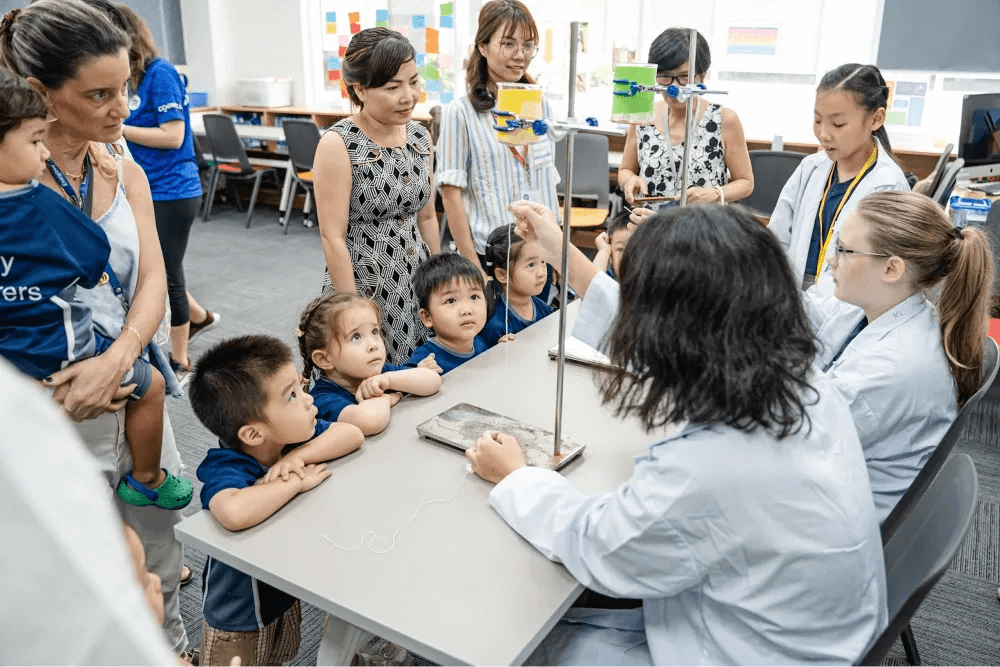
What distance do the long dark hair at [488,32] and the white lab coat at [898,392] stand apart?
1225 millimetres

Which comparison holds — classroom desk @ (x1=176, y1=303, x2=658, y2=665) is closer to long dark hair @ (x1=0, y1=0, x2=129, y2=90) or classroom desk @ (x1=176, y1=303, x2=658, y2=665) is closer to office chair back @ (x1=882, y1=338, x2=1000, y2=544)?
office chair back @ (x1=882, y1=338, x2=1000, y2=544)

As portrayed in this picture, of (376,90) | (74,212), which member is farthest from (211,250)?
(74,212)

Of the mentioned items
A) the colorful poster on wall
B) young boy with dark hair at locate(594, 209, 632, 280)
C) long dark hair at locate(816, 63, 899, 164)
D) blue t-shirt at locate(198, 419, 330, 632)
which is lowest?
blue t-shirt at locate(198, 419, 330, 632)

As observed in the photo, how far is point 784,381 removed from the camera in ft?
3.26

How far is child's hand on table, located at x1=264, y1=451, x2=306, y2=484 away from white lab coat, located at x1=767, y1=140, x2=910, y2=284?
1.37 meters

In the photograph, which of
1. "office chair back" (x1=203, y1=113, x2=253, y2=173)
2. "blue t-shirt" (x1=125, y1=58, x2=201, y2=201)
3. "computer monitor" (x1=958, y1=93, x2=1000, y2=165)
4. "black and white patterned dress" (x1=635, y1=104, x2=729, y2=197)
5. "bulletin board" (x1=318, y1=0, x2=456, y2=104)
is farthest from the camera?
"bulletin board" (x1=318, y1=0, x2=456, y2=104)

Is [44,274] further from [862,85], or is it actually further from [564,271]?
[862,85]

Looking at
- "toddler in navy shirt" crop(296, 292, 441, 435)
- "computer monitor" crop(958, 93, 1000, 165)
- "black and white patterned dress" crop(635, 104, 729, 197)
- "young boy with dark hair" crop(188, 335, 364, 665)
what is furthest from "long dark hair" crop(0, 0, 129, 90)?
"computer monitor" crop(958, 93, 1000, 165)

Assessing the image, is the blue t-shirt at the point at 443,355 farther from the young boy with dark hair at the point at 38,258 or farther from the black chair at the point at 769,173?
the black chair at the point at 769,173

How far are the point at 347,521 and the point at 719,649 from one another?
22.1 inches

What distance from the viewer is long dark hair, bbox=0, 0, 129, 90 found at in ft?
4.14

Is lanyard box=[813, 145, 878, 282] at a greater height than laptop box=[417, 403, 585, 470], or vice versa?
lanyard box=[813, 145, 878, 282]

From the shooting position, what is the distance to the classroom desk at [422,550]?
985 mm

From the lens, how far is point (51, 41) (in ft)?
4.14
